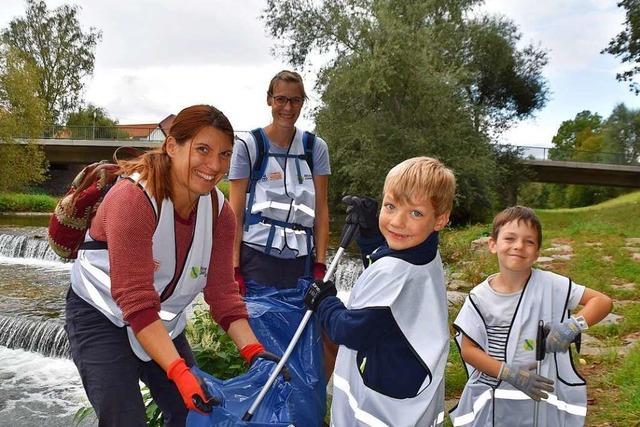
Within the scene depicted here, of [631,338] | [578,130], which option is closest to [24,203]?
[631,338]

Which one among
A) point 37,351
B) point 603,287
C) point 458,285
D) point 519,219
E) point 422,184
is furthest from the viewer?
point 458,285

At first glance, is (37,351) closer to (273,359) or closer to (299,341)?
(299,341)

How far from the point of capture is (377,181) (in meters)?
21.1

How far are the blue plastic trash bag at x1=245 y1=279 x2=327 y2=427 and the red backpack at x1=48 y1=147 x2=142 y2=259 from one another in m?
0.97

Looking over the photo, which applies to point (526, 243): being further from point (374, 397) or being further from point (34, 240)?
point (34, 240)

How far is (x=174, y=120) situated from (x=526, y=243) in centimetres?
181

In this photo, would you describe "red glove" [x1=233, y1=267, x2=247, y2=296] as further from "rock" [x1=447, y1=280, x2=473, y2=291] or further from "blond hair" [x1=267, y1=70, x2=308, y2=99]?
"rock" [x1=447, y1=280, x2=473, y2=291]

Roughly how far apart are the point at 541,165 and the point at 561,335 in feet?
125

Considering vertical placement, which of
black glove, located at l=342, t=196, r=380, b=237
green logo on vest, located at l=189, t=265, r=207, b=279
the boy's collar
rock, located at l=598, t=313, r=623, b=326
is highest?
black glove, located at l=342, t=196, r=380, b=237

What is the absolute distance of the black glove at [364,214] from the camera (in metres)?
2.76

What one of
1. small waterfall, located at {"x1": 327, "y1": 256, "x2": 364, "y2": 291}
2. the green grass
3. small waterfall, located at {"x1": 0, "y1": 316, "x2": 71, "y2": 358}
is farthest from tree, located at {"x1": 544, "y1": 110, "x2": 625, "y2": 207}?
small waterfall, located at {"x1": 0, "y1": 316, "x2": 71, "y2": 358}

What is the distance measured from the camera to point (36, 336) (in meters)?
8.19

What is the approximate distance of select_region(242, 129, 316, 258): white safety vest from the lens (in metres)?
3.53

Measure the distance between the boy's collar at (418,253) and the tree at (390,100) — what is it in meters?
18.5
